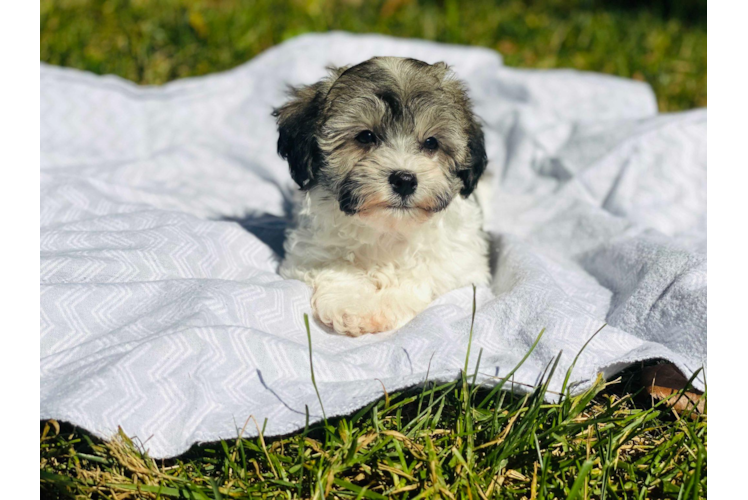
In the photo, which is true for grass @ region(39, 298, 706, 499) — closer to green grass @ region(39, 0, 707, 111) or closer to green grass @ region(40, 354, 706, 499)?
green grass @ region(40, 354, 706, 499)

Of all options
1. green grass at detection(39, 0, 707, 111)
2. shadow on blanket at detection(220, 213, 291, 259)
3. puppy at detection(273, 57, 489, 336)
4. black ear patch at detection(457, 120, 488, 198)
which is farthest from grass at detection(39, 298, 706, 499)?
green grass at detection(39, 0, 707, 111)

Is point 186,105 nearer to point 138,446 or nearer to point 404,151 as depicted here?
point 404,151

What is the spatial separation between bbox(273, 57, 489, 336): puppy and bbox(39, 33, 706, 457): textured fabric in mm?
150

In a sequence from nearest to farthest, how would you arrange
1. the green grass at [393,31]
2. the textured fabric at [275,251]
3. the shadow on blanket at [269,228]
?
the textured fabric at [275,251] < the shadow on blanket at [269,228] < the green grass at [393,31]

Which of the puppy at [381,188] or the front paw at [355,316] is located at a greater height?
the puppy at [381,188]

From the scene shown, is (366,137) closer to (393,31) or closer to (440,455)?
(440,455)

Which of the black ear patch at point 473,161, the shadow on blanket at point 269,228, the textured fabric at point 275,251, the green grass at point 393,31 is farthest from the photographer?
the green grass at point 393,31

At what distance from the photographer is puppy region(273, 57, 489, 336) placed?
10.5 feet

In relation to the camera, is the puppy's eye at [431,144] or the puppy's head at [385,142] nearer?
the puppy's head at [385,142]

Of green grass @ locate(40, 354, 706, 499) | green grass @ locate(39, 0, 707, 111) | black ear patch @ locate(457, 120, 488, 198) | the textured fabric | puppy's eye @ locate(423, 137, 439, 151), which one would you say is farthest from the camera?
green grass @ locate(39, 0, 707, 111)

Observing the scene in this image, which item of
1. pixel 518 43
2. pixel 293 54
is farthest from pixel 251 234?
pixel 518 43

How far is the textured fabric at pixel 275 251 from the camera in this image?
2.69 metres

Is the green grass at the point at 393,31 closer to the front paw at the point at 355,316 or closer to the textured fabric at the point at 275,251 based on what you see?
the textured fabric at the point at 275,251

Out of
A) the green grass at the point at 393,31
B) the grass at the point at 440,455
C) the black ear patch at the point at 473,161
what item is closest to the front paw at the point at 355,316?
the grass at the point at 440,455
